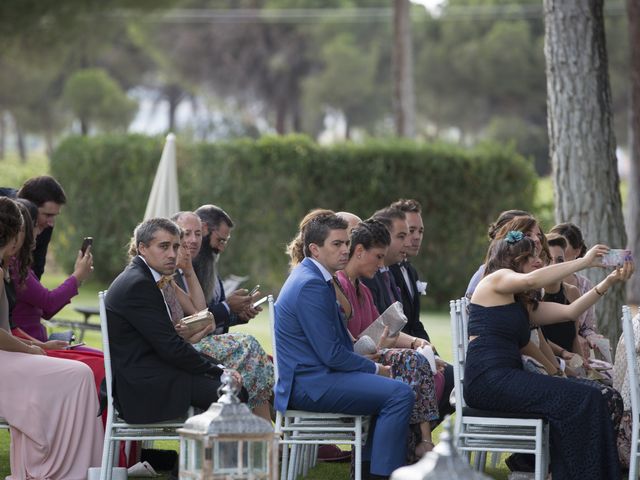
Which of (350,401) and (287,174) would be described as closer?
(350,401)

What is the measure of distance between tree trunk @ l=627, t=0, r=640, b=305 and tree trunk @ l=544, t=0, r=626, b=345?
5.36m

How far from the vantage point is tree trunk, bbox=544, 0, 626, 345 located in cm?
912

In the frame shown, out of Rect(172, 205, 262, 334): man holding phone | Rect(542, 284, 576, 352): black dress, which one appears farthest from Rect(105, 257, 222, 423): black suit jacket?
Rect(542, 284, 576, 352): black dress

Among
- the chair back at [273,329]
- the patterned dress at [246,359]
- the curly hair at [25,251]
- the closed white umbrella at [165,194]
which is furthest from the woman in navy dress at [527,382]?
the closed white umbrella at [165,194]

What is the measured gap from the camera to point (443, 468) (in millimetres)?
3004

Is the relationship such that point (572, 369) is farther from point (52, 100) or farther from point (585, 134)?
point (52, 100)

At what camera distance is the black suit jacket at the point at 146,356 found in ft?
18.2

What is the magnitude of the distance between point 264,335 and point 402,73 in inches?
427

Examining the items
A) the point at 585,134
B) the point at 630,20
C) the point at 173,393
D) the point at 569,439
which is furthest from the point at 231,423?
the point at 630,20

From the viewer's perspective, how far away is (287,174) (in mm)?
18266

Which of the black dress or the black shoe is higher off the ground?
the black dress

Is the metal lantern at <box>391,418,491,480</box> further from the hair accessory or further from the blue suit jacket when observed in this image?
the hair accessory

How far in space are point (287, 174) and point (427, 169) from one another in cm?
225

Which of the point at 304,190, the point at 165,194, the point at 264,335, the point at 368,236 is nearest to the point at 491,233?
the point at 368,236
